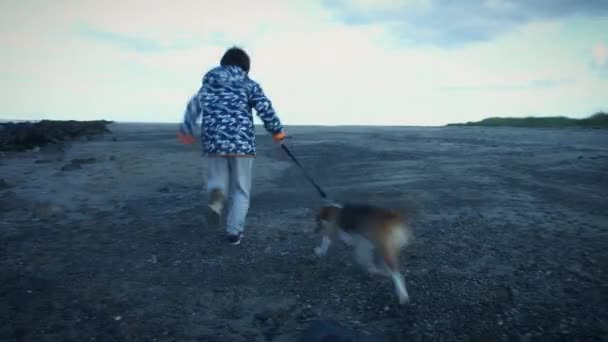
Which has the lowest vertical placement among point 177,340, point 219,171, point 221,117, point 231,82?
point 177,340

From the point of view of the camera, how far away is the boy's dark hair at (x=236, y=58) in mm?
4969

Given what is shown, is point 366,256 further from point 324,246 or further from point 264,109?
point 264,109

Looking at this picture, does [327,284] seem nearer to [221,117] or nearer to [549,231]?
[221,117]

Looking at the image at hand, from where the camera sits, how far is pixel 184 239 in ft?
17.0

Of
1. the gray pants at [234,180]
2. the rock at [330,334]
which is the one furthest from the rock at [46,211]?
the rock at [330,334]

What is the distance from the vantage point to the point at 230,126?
4777 millimetres


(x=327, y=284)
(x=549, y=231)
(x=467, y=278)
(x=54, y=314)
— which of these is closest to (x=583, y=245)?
(x=549, y=231)

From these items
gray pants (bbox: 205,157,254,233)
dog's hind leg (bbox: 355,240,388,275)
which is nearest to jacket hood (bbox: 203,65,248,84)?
gray pants (bbox: 205,157,254,233)

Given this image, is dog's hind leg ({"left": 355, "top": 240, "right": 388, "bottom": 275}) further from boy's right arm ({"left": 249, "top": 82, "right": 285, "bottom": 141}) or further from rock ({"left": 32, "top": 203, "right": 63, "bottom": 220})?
rock ({"left": 32, "top": 203, "right": 63, "bottom": 220})

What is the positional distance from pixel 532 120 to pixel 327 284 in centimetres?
6569

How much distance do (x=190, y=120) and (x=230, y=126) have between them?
675mm

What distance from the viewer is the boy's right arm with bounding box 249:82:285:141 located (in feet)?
16.4

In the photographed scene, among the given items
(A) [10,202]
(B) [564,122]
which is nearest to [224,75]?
(A) [10,202]

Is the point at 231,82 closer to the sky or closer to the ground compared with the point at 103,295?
closer to the sky
